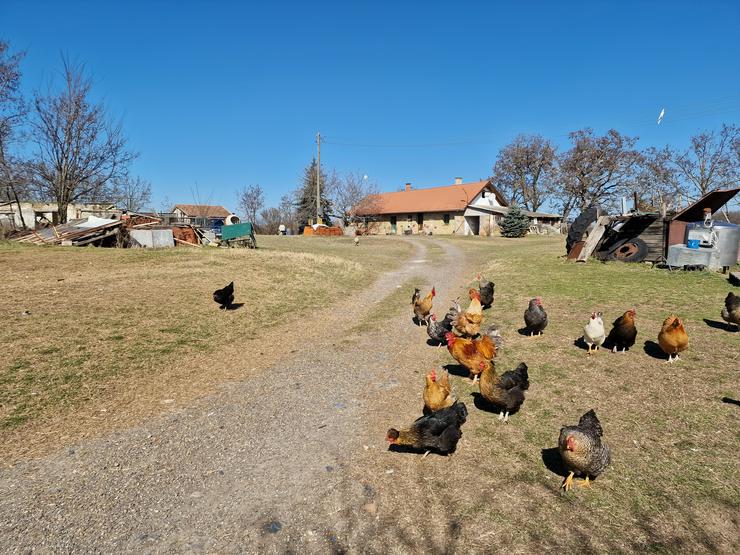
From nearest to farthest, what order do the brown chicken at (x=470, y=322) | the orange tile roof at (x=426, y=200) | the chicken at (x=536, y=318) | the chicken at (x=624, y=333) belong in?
1. the chicken at (x=624, y=333)
2. the brown chicken at (x=470, y=322)
3. the chicken at (x=536, y=318)
4. the orange tile roof at (x=426, y=200)

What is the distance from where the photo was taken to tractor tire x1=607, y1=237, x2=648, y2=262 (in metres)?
17.0

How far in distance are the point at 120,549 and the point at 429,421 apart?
10.7ft

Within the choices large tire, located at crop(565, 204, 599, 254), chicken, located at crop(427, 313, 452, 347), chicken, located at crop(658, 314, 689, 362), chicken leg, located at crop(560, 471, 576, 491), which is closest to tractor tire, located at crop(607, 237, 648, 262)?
large tire, located at crop(565, 204, 599, 254)

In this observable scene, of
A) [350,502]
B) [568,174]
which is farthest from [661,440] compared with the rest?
[568,174]

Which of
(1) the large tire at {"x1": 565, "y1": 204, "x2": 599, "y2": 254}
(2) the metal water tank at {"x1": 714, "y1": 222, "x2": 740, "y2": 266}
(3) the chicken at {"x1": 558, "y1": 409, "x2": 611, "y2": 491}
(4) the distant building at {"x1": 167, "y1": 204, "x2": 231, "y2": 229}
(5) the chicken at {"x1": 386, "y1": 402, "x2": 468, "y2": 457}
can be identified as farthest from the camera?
(4) the distant building at {"x1": 167, "y1": 204, "x2": 231, "y2": 229}

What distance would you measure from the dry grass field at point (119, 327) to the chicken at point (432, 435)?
3.88 metres

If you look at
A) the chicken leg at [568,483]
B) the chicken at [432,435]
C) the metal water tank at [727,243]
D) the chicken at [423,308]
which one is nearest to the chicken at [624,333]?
the chicken at [423,308]

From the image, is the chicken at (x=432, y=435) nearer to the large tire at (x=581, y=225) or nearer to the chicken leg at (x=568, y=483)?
the chicken leg at (x=568, y=483)

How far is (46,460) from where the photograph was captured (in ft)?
15.5

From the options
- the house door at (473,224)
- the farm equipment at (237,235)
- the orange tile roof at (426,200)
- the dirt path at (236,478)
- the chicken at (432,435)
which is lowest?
the dirt path at (236,478)

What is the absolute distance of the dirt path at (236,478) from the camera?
3582 mm

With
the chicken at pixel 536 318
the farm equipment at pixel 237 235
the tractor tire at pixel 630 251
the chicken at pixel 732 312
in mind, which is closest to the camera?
the chicken at pixel 732 312

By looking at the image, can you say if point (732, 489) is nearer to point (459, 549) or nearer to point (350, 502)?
point (459, 549)

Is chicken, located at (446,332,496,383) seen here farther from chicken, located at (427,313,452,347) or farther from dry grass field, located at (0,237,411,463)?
dry grass field, located at (0,237,411,463)
